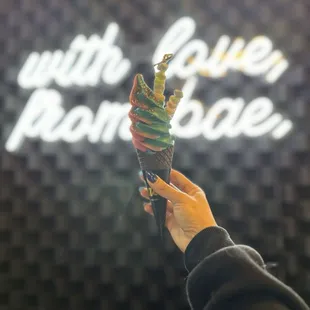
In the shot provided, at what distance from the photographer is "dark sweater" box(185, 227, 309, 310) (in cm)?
63

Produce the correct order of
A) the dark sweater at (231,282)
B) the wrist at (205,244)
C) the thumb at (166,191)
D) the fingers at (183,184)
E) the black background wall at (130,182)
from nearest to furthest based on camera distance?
the dark sweater at (231,282) → the wrist at (205,244) → the thumb at (166,191) → the fingers at (183,184) → the black background wall at (130,182)

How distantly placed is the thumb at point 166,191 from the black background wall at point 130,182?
23.7 inches

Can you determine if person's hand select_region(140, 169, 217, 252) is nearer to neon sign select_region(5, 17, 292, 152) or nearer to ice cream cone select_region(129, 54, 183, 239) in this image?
ice cream cone select_region(129, 54, 183, 239)

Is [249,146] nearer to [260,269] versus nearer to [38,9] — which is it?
[260,269]

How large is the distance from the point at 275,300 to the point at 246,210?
0.92 metres

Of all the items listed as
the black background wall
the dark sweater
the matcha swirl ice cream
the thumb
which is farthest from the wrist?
the black background wall

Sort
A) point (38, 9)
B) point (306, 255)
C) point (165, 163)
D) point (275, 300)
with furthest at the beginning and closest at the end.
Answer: point (38, 9) → point (306, 255) → point (165, 163) → point (275, 300)

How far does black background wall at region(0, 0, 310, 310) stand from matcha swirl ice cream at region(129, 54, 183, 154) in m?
0.56

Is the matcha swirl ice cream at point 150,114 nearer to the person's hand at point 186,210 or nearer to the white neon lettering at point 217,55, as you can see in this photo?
the person's hand at point 186,210

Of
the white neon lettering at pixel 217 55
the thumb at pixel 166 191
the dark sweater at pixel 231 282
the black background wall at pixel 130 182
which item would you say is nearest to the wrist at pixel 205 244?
the dark sweater at pixel 231 282

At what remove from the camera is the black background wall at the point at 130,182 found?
59.2 inches

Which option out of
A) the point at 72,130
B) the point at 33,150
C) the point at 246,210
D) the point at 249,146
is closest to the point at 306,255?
the point at 246,210

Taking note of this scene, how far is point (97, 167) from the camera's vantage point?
61.1 inches

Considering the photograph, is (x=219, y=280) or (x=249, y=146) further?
(x=249, y=146)
